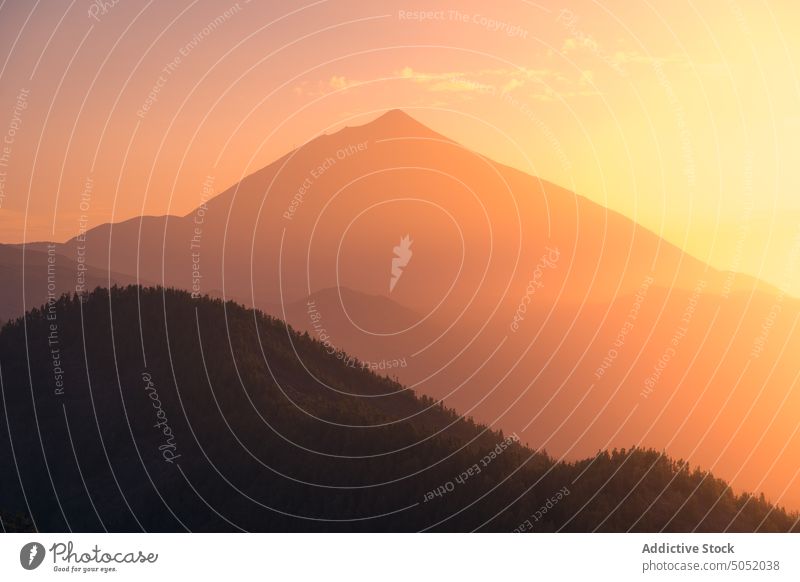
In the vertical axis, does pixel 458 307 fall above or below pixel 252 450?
above

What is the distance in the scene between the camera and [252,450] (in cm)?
2378

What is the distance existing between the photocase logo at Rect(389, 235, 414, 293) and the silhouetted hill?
11.2ft
